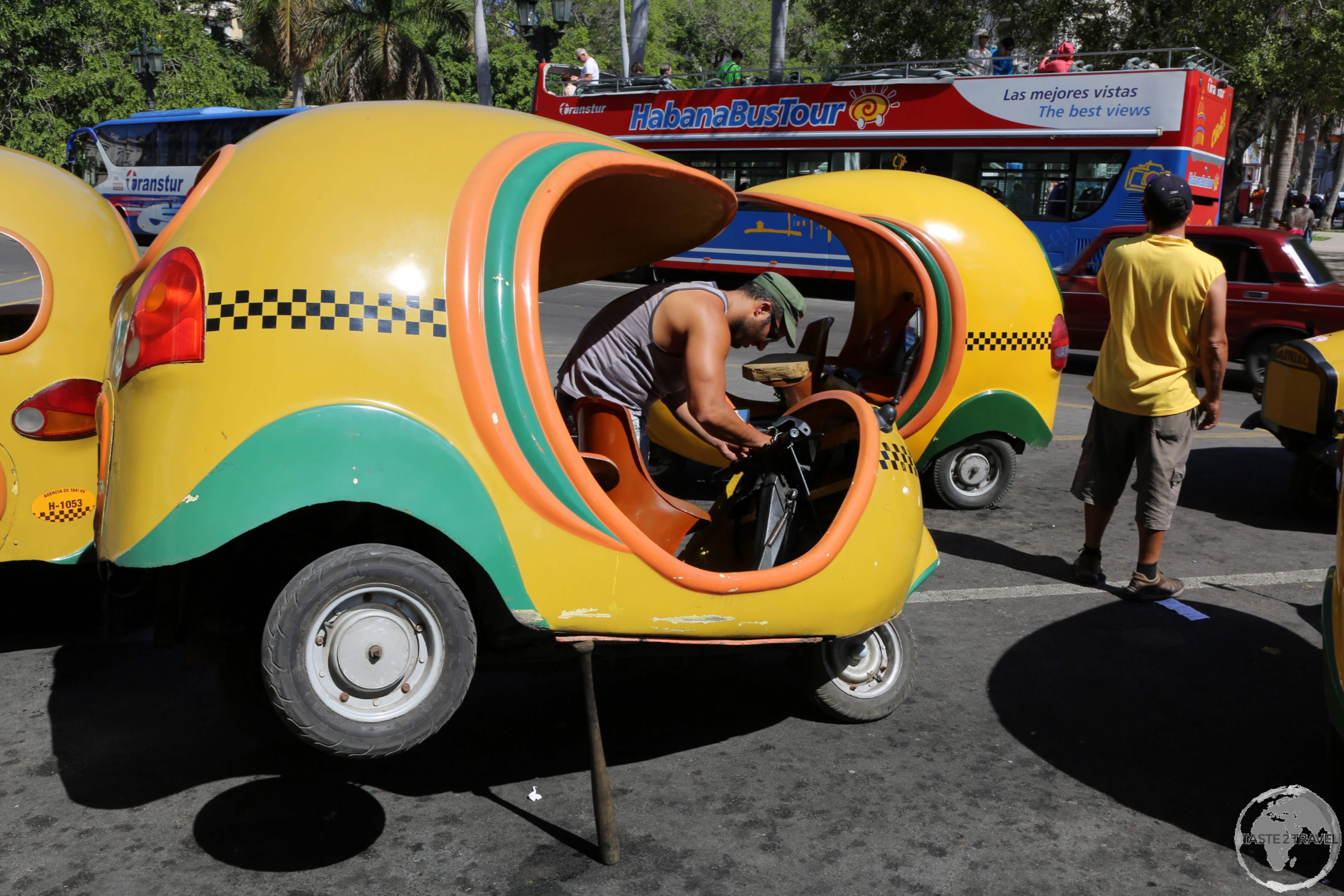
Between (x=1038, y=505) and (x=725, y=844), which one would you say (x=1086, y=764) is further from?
(x=1038, y=505)

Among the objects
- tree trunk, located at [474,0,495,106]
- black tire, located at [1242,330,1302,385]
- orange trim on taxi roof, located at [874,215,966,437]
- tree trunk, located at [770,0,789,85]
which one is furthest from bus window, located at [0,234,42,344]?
tree trunk, located at [474,0,495,106]

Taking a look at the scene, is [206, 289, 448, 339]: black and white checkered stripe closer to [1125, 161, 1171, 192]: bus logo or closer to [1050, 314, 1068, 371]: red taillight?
[1050, 314, 1068, 371]: red taillight

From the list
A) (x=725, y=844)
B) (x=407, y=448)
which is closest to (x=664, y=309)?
(x=407, y=448)

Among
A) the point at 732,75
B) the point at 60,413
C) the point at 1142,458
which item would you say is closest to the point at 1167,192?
the point at 1142,458

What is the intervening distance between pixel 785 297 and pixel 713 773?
1888mm

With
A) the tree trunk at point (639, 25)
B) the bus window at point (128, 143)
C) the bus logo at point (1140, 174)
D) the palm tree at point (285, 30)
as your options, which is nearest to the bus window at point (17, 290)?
the bus logo at point (1140, 174)

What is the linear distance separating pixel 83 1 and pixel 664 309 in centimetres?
3324

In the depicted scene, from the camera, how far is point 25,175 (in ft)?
14.7

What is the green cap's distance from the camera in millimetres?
4434

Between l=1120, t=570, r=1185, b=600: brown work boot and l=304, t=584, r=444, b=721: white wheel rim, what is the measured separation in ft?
12.0

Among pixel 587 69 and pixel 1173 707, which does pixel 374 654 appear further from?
pixel 587 69

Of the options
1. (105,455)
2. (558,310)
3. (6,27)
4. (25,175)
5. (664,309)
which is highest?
(6,27)

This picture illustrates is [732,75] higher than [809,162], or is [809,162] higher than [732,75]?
[732,75]

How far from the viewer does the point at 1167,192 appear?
4.97 meters
